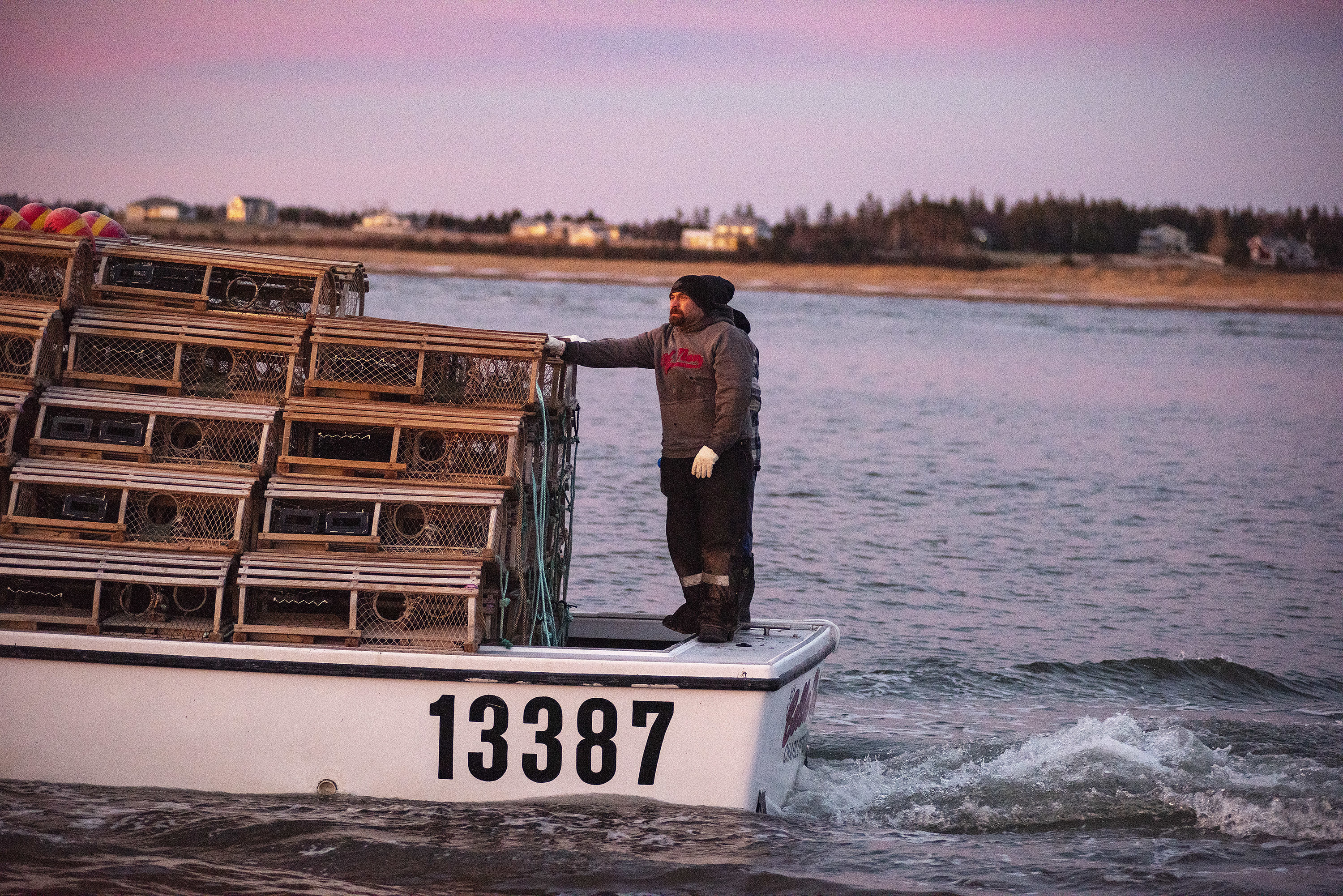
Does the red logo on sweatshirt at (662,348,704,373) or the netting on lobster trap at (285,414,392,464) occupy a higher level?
the red logo on sweatshirt at (662,348,704,373)

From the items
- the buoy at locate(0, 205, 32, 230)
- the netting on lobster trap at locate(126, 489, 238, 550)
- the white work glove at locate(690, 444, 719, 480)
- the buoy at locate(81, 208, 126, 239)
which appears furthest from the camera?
the buoy at locate(81, 208, 126, 239)

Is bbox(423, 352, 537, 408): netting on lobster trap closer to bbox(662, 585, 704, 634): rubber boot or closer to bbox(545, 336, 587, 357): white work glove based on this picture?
bbox(545, 336, 587, 357): white work glove

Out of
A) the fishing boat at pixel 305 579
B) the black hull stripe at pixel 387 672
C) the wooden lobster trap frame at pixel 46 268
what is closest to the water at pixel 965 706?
the fishing boat at pixel 305 579

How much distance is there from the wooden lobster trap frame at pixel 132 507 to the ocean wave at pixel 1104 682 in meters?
4.45

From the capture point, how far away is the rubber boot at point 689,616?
7387 millimetres

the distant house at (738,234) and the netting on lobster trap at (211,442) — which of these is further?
the distant house at (738,234)

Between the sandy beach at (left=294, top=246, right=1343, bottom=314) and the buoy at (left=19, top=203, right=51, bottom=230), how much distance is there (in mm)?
80940

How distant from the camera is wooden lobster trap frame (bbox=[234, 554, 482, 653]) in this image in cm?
670

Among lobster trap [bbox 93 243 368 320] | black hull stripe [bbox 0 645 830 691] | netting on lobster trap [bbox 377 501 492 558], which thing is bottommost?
black hull stripe [bbox 0 645 830 691]

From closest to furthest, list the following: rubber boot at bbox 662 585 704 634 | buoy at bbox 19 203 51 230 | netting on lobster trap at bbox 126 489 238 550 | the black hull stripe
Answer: the black hull stripe → netting on lobster trap at bbox 126 489 238 550 → rubber boot at bbox 662 585 704 634 → buoy at bbox 19 203 51 230

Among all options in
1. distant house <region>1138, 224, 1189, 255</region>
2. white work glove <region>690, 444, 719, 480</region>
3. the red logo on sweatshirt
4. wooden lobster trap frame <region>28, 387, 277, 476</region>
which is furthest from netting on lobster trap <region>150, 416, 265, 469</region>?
distant house <region>1138, 224, 1189, 255</region>

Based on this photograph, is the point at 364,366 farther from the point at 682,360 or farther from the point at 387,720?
the point at 387,720

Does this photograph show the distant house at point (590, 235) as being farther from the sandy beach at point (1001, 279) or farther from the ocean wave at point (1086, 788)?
the ocean wave at point (1086, 788)

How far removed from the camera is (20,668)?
6688 millimetres
